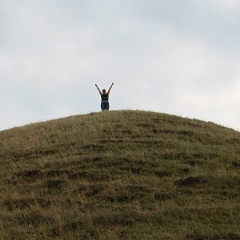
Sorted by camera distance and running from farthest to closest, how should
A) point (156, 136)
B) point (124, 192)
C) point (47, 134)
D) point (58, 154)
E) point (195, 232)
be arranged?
1. point (47, 134)
2. point (156, 136)
3. point (58, 154)
4. point (124, 192)
5. point (195, 232)

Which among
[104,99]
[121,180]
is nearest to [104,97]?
[104,99]

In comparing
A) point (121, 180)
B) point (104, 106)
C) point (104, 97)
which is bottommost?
point (121, 180)

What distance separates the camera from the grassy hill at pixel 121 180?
13.9 m

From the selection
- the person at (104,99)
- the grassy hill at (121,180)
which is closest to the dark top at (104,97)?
the person at (104,99)

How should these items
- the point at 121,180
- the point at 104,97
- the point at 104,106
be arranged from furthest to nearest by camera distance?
1. the point at 104,106
2. the point at 104,97
3. the point at 121,180

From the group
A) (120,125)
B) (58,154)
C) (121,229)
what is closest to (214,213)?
(121,229)

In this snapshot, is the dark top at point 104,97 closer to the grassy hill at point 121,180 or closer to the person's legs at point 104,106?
the person's legs at point 104,106

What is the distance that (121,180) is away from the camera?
18172 millimetres

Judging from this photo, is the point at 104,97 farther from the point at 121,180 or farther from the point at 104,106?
the point at 121,180

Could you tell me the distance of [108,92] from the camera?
104 ft

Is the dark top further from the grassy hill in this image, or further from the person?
the grassy hill

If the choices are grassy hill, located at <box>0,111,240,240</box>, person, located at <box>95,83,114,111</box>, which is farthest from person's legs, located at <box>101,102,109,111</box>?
grassy hill, located at <box>0,111,240,240</box>

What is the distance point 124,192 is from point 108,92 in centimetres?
1533

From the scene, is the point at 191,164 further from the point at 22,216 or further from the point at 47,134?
the point at 47,134
